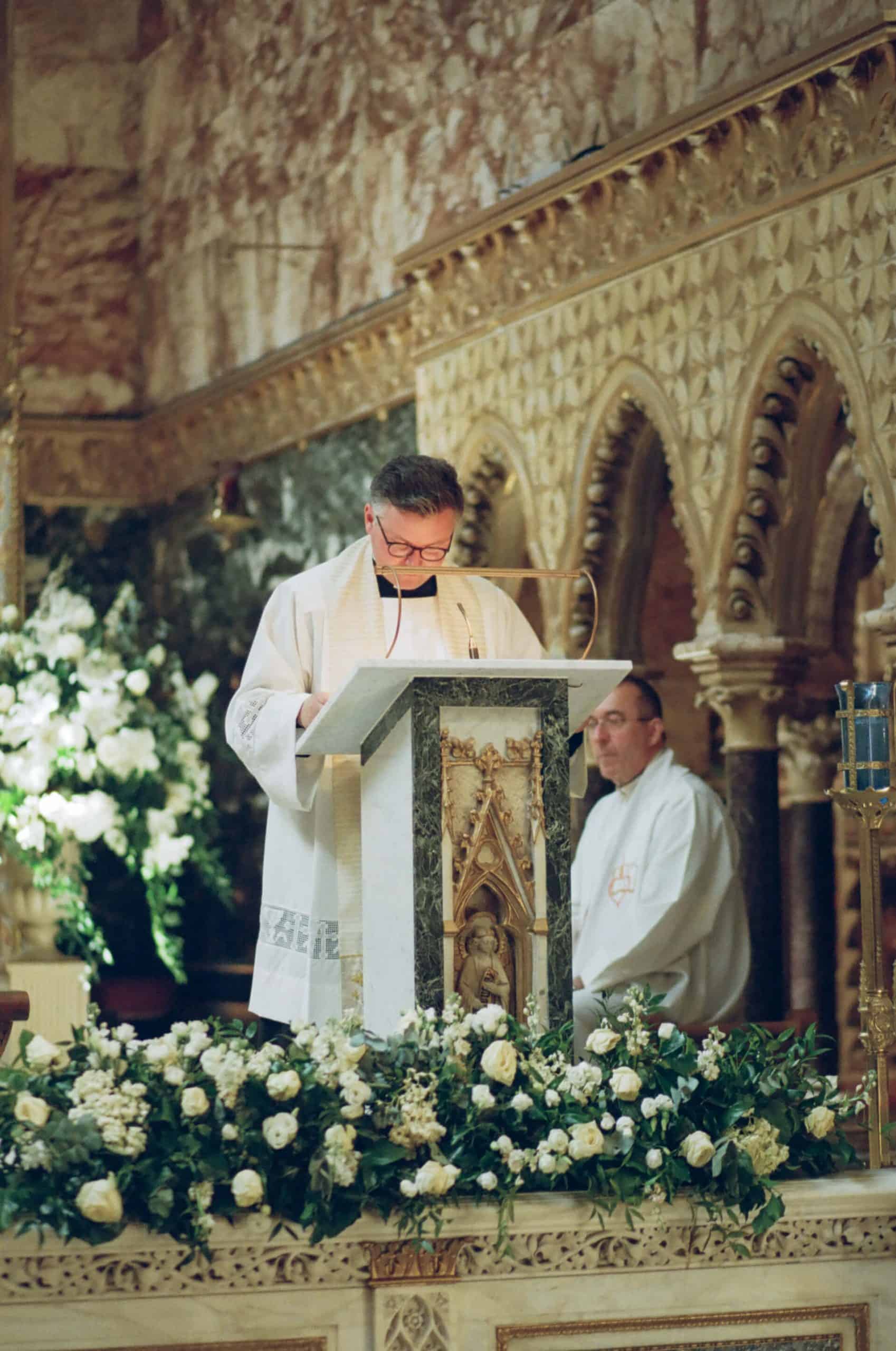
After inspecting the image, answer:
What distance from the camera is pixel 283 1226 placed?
3.88 metres

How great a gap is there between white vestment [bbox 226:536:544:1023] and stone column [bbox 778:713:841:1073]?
4584mm

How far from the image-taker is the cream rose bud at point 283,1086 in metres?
3.89

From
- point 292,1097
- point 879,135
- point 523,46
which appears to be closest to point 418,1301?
point 292,1097

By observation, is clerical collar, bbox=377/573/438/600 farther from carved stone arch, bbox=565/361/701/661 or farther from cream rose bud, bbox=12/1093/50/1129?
carved stone arch, bbox=565/361/701/661

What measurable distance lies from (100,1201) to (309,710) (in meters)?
1.04

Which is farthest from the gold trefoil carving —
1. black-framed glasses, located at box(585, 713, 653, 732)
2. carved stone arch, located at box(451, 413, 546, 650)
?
carved stone arch, located at box(451, 413, 546, 650)

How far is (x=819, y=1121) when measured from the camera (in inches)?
164

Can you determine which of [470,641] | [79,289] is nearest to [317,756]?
[470,641]

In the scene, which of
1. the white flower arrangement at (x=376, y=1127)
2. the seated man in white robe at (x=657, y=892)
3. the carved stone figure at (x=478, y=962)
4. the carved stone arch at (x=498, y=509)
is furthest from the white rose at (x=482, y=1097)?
the carved stone arch at (x=498, y=509)

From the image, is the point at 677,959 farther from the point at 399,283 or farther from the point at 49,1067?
the point at 399,283

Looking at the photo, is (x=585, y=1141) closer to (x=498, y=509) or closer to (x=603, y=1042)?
(x=603, y=1042)

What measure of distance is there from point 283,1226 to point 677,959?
2655 millimetres

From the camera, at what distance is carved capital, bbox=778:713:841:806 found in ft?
30.9

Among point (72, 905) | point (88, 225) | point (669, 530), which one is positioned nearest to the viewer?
point (72, 905)
